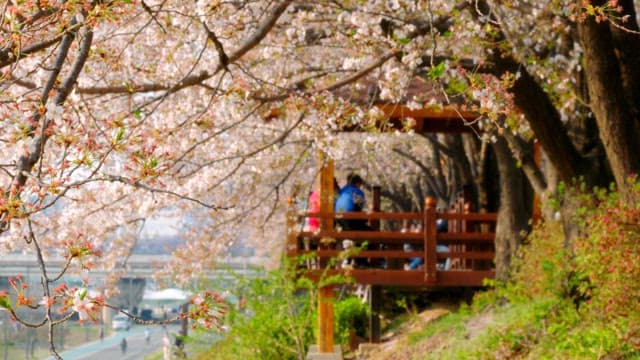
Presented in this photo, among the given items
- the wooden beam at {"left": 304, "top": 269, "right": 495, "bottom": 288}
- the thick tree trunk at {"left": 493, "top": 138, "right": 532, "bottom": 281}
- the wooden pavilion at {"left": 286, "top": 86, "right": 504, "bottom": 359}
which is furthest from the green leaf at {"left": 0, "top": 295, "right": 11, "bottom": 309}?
the thick tree trunk at {"left": 493, "top": 138, "right": 532, "bottom": 281}

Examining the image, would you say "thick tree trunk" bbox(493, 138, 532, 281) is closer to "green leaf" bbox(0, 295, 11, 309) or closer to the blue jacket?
the blue jacket

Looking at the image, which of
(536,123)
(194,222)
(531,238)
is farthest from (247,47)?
(194,222)

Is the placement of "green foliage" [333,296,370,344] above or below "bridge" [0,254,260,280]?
below

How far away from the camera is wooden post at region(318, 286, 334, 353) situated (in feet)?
40.7

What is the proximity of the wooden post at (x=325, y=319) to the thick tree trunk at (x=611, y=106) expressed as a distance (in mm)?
4587

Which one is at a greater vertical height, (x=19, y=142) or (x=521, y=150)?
(x=521, y=150)

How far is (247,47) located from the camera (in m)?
8.05

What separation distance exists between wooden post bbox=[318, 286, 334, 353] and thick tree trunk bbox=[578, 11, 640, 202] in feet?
15.0

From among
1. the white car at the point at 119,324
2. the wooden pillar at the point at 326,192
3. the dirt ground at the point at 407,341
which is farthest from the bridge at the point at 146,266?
the dirt ground at the point at 407,341

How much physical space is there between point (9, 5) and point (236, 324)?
915cm

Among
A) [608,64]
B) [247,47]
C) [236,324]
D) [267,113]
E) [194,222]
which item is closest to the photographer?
[247,47]

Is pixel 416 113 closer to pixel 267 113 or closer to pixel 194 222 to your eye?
pixel 267 113

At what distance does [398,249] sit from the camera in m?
13.6

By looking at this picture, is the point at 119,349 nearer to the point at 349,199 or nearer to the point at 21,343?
the point at 349,199
